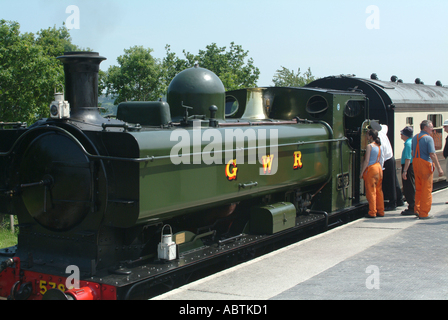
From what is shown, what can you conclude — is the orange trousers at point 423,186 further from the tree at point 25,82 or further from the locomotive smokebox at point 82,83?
the tree at point 25,82

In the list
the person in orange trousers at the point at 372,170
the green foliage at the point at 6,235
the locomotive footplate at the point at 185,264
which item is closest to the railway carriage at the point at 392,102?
the person in orange trousers at the point at 372,170

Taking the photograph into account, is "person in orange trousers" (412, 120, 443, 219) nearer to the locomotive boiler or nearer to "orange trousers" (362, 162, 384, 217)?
"orange trousers" (362, 162, 384, 217)

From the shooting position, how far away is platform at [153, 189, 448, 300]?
4.48 meters

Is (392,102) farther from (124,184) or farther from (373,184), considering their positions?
(124,184)

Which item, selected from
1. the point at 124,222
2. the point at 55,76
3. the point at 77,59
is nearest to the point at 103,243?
the point at 124,222

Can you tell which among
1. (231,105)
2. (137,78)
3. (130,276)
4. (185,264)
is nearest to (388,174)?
(231,105)

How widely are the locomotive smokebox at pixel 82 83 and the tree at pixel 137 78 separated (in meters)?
27.5

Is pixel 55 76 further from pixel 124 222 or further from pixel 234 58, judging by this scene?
pixel 124 222

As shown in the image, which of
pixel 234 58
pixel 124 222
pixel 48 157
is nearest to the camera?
pixel 124 222

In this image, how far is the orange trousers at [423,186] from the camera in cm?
819
